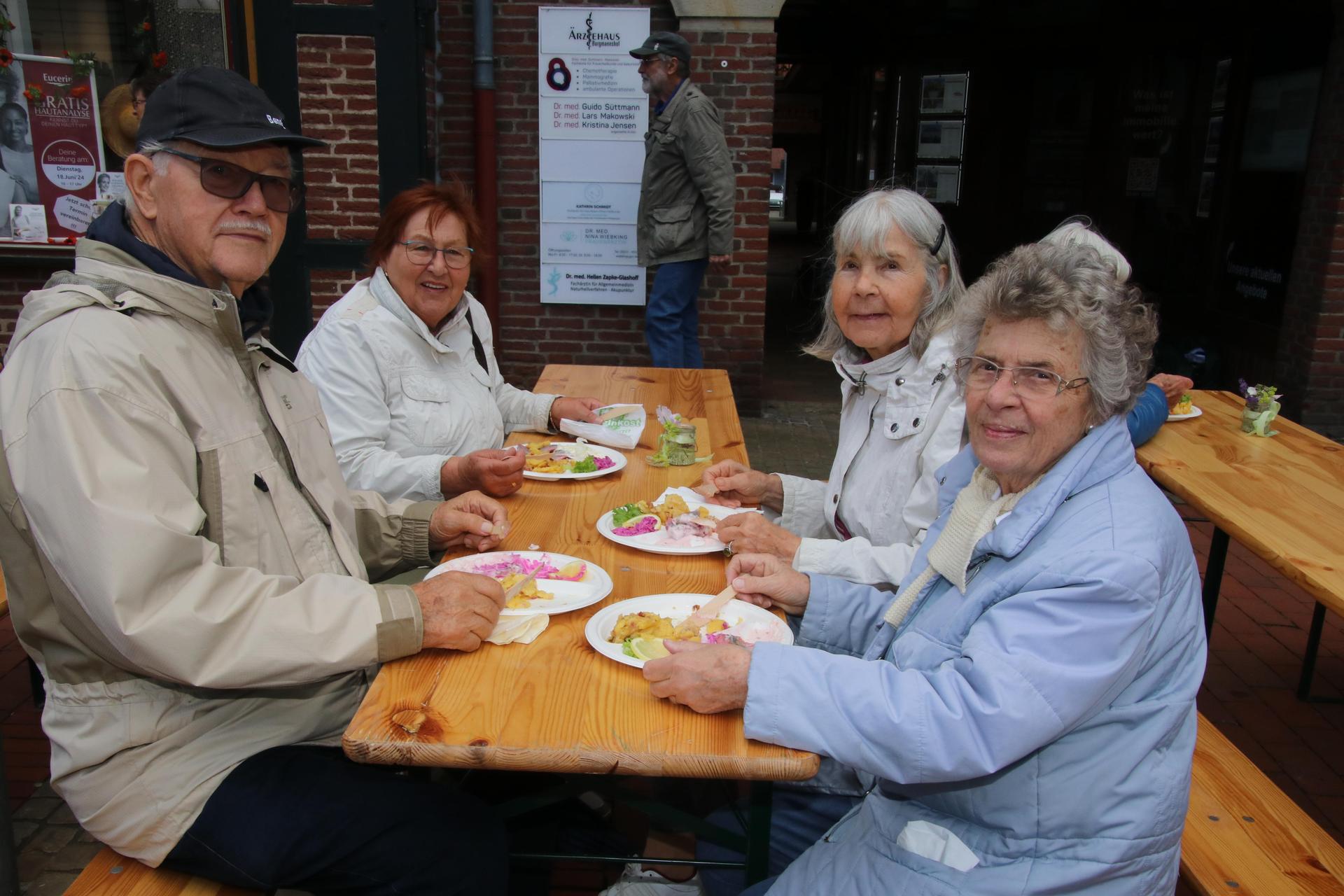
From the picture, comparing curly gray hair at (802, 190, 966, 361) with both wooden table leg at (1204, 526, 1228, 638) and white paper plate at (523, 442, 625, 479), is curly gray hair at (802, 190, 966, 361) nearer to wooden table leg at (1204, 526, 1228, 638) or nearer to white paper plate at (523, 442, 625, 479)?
white paper plate at (523, 442, 625, 479)

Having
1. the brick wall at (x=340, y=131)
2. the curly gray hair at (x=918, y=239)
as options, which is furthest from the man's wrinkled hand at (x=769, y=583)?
the brick wall at (x=340, y=131)

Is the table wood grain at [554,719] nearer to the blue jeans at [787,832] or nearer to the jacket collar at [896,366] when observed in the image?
the blue jeans at [787,832]

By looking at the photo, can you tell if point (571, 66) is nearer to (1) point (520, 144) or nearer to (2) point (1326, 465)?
(1) point (520, 144)

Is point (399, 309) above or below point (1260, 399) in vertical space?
above

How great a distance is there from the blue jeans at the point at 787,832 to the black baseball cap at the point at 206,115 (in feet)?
5.88

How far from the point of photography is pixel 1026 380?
1747 mm

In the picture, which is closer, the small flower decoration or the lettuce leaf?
the lettuce leaf

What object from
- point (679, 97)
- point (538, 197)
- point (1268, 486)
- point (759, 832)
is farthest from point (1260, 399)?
point (538, 197)

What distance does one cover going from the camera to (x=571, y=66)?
682 cm

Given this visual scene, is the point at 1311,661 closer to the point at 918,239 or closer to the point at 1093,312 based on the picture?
the point at 918,239

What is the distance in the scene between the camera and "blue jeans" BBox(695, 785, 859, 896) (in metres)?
2.30

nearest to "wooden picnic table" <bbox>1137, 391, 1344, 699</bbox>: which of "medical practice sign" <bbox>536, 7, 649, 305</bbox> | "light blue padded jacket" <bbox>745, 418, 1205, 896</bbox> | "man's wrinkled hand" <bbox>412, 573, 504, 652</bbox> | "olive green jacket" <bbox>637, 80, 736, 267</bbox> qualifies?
"light blue padded jacket" <bbox>745, 418, 1205, 896</bbox>

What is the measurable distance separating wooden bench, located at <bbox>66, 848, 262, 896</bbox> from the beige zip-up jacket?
0.04m

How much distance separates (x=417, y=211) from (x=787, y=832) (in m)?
2.17
